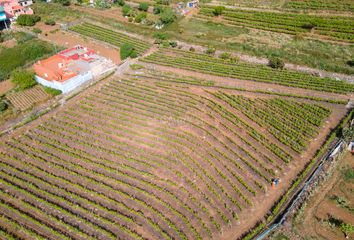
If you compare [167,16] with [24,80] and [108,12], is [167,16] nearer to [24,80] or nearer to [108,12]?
[108,12]

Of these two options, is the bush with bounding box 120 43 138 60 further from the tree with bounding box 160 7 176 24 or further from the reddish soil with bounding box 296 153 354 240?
the reddish soil with bounding box 296 153 354 240

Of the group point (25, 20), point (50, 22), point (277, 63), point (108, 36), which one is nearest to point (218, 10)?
point (108, 36)

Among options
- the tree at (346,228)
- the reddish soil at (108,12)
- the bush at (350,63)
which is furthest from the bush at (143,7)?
the tree at (346,228)

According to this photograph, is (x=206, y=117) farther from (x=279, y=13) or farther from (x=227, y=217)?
(x=279, y=13)

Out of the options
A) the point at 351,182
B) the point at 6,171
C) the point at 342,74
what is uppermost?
the point at 342,74

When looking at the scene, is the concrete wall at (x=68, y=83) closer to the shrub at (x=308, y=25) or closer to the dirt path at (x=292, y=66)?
the dirt path at (x=292, y=66)

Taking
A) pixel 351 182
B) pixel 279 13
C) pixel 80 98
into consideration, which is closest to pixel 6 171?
pixel 80 98
